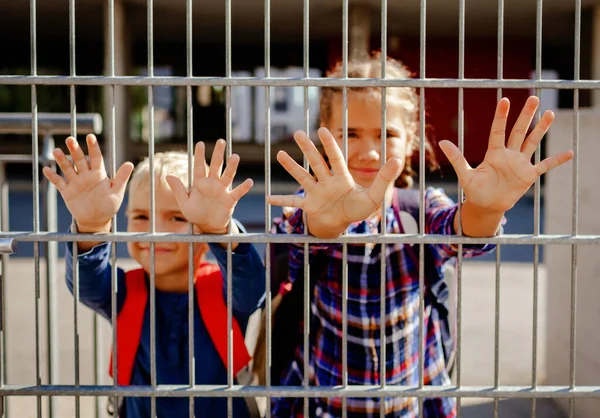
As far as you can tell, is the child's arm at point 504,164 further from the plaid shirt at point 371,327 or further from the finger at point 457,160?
the plaid shirt at point 371,327

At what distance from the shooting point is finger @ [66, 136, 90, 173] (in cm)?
165

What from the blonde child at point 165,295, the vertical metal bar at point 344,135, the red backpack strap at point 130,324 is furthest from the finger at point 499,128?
the red backpack strap at point 130,324

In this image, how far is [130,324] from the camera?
7.11 feet

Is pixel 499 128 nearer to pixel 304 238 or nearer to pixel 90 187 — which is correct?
pixel 304 238

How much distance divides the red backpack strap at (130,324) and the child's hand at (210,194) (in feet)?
1.95

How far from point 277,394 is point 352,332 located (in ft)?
1.79

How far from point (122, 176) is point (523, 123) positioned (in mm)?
892

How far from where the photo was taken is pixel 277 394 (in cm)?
172

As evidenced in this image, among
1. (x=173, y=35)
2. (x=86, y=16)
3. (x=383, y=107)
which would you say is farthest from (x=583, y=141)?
(x=173, y=35)

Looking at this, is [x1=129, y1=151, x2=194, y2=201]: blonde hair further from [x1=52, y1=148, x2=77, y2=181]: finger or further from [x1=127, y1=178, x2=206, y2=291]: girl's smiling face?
[x1=52, y1=148, x2=77, y2=181]: finger

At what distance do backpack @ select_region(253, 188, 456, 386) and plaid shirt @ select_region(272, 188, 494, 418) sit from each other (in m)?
0.03

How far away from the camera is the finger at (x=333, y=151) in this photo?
1615mm

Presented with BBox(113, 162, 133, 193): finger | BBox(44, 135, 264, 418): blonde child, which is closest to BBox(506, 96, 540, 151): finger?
BBox(44, 135, 264, 418): blonde child

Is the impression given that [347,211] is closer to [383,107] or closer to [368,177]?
[383,107]
